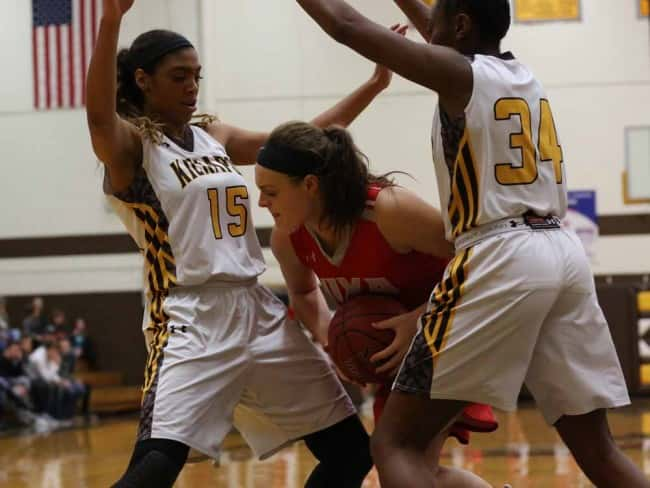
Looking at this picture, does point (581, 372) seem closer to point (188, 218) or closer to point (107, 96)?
point (188, 218)

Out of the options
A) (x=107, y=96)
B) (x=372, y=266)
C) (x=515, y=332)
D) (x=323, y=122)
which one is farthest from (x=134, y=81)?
(x=515, y=332)

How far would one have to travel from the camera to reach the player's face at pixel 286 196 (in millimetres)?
3949

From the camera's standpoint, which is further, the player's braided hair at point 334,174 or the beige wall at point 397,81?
the beige wall at point 397,81

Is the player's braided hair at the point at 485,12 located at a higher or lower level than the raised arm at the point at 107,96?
higher

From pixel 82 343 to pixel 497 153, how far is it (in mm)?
11810

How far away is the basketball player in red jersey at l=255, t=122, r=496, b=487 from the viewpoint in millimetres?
3869

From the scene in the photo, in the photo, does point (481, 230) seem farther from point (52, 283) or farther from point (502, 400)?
point (52, 283)

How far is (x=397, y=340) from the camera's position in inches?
151

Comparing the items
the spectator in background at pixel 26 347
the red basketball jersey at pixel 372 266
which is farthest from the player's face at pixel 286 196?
the spectator in background at pixel 26 347

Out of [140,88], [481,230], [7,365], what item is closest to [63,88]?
[7,365]

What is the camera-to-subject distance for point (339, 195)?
3.93m

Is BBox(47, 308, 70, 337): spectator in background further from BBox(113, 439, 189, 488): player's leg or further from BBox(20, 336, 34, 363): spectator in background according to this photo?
BBox(113, 439, 189, 488): player's leg

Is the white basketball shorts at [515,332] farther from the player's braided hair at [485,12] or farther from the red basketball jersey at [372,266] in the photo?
the player's braided hair at [485,12]

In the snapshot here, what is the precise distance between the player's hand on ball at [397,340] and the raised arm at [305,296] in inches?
20.2
